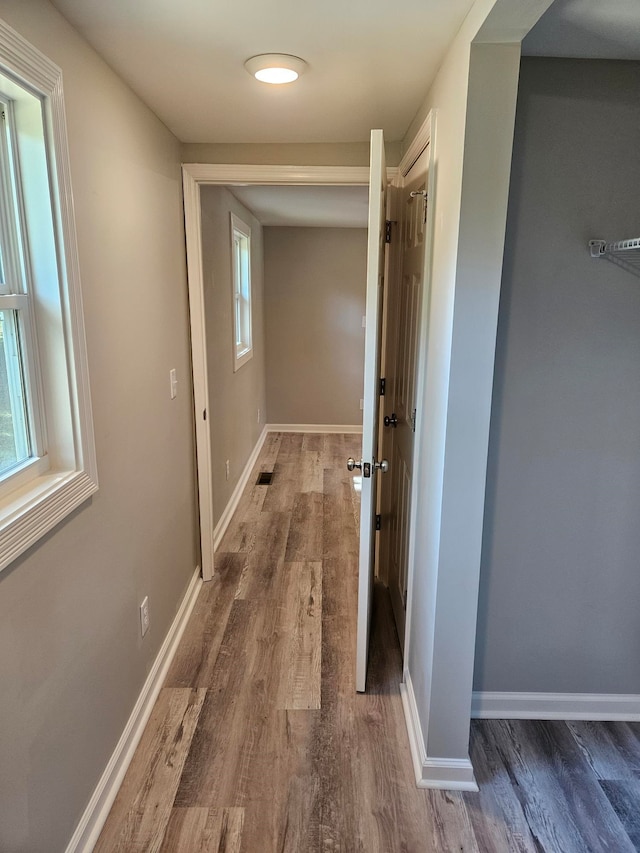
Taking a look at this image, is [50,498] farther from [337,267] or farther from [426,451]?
[337,267]

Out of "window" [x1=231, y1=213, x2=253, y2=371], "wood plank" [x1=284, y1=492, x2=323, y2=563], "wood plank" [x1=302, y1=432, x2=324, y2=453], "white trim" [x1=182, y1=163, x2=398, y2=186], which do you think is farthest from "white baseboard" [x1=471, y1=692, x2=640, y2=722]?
"wood plank" [x1=302, y1=432, x2=324, y2=453]

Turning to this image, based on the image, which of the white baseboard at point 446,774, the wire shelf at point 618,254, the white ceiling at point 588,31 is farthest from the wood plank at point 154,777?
the white ceiling at point 588,31

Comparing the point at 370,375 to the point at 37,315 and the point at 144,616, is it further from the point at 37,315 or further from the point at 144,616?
the point at 144,616

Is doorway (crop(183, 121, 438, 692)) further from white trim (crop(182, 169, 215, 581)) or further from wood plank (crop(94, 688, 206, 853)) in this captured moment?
wood plank (crop(94, 688, 206, 853))

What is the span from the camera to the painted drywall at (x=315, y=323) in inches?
229

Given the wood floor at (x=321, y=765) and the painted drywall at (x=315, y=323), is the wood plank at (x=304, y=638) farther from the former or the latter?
the painted drywall at (x=315, y=323)

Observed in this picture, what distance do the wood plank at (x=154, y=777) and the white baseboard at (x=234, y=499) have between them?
1.22 meters

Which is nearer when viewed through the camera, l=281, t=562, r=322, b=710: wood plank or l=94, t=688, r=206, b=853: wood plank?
l=94, t=688, r=206, b=853: wood plank

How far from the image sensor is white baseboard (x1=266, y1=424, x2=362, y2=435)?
244 inches

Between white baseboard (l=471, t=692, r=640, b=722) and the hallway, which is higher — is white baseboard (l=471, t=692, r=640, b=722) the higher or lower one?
the higher one

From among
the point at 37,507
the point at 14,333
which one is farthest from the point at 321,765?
the point at 14,333

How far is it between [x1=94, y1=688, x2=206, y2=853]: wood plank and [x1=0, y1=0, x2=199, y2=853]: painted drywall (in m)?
0.14

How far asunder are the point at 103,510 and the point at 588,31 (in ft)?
6.19

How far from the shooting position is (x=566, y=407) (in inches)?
72.7
